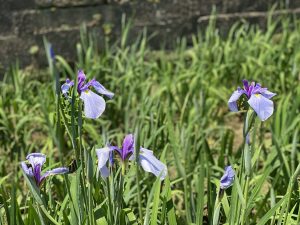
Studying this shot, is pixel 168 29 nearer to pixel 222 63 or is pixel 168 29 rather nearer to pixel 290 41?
pixel 222 63

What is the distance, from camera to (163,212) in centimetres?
137

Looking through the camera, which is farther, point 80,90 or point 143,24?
point 143,24

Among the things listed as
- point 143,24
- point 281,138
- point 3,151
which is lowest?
point 3,151

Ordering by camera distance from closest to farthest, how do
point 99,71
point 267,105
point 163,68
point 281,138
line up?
point 267,105, point 281,138, point 99,71, point 163,68

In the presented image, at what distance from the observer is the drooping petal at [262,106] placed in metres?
1.14

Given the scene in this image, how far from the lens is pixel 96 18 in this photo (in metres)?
3.66

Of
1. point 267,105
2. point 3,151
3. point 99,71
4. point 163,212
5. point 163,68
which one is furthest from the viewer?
point 163,68

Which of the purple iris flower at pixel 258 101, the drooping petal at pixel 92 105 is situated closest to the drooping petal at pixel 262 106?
the purple iris flower at pixel 258 101

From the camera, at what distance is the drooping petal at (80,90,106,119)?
1.11m

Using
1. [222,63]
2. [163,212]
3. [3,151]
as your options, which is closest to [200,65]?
[222,63]

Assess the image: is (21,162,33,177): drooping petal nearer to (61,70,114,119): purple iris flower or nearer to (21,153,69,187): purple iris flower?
(21,153,69,187): purple iris flower

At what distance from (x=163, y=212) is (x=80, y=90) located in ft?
1.29

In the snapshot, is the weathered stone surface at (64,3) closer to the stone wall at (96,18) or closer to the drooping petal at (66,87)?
the stone wall at (96,18)

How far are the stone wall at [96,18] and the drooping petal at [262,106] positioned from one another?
8.41 feet
